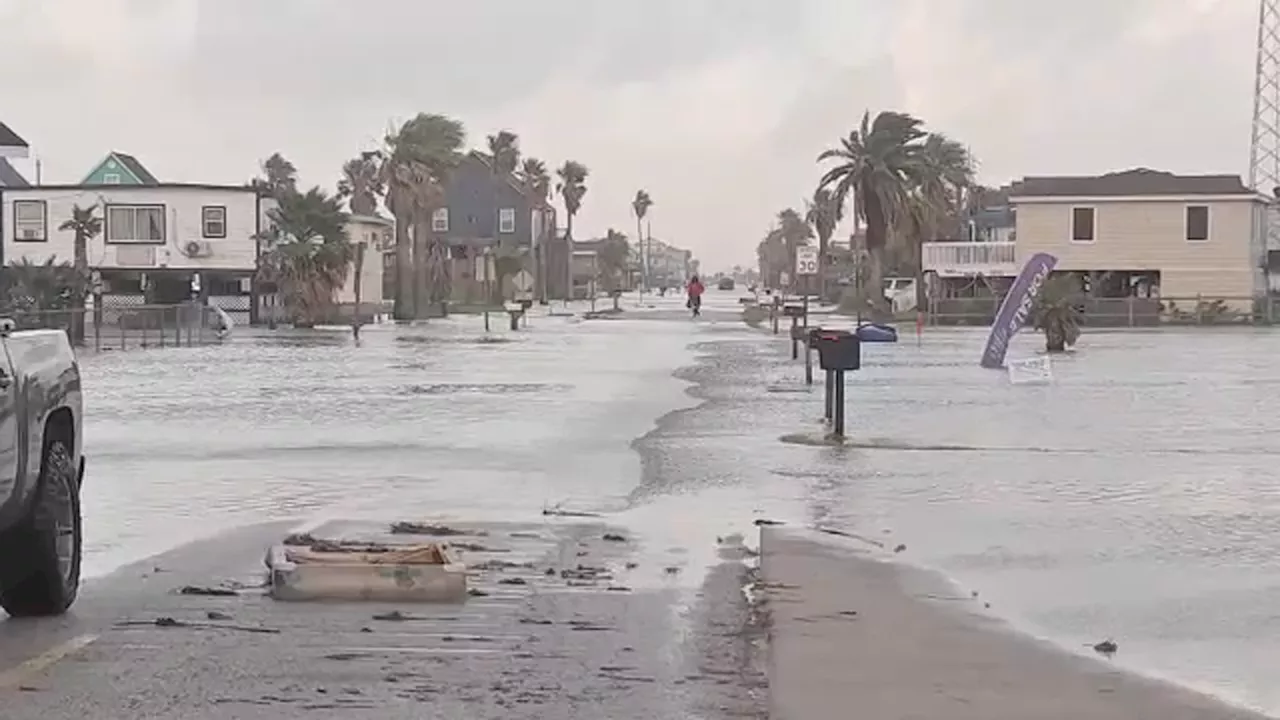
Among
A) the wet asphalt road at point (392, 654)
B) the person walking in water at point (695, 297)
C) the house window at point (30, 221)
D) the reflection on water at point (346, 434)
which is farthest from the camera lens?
the person walking in water at point (695, 297)

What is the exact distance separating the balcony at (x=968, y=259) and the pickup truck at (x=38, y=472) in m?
64.7

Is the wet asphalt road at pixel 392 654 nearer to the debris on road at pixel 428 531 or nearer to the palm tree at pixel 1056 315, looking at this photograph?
the debris on road at pixel 428 531

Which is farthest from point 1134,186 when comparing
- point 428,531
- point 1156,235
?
point 428,531

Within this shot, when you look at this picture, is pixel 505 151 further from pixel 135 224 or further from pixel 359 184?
pixel 135 224

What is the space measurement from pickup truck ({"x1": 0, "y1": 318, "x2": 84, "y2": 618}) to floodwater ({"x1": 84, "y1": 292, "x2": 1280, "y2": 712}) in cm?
203

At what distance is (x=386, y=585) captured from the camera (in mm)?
9656

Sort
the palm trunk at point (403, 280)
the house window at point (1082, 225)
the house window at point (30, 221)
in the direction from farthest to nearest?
the palm trunk at point (403, 280)
the house window at point (1082, 225)
the house window at point (30, 221)

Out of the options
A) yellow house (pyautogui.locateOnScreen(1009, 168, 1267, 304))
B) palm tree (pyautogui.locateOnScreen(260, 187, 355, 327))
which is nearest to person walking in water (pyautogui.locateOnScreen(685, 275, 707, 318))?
yellow house (pyautogui.locateOnScreen(1009, 168, 1267, 304))

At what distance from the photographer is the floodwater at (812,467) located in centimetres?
1066

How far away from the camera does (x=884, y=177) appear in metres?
73.2

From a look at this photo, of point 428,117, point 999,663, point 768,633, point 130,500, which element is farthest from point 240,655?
point 428,117

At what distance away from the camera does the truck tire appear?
884cm

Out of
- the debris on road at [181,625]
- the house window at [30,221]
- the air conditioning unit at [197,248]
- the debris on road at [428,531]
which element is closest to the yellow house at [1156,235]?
the air conditioning unit at [197,248]

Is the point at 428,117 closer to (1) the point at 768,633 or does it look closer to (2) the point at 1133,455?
(2) the point at 1133,455
